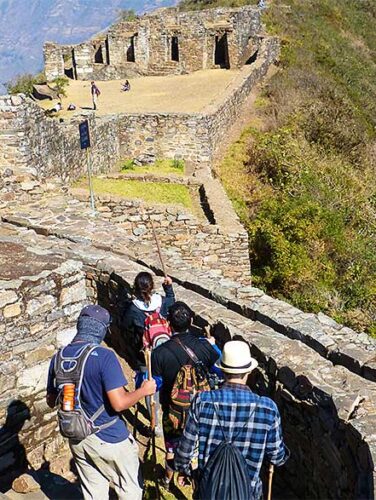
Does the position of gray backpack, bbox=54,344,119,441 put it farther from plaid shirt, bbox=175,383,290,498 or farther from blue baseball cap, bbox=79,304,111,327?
plaid shirt, bbox=175,383,290,498

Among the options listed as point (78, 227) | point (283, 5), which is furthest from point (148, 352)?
point (283, 5)

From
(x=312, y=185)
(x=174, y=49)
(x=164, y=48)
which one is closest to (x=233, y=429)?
(x=312, y=185)

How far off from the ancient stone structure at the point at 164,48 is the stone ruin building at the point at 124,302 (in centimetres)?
1664

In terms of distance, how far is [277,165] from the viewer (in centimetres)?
1806

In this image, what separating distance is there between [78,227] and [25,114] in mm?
3184

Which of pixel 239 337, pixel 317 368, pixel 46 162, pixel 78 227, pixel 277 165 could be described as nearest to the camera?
pixel 317 368

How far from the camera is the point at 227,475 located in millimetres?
3518

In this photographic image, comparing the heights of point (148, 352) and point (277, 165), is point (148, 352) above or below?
above

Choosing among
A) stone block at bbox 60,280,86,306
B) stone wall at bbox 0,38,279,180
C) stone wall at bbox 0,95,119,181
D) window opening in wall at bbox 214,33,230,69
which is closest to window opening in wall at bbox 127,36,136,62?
window opening in wall at bbox 214,33,230,69

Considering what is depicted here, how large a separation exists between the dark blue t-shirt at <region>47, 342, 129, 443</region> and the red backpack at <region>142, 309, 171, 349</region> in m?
0.92

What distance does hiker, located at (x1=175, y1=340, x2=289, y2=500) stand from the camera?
11.6ft

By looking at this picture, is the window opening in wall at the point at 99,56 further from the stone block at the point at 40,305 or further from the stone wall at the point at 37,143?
the stone block at the point at 40,305

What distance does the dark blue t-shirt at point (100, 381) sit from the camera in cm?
399

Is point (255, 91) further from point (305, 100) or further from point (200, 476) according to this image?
point (200, 476)
